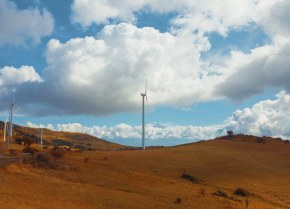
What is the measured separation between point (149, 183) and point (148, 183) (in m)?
0.10

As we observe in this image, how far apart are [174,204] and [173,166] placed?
21.0m

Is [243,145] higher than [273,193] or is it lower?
higher

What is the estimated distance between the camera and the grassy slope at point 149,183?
28.6m

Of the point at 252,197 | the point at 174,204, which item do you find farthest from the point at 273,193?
the point at 174,204

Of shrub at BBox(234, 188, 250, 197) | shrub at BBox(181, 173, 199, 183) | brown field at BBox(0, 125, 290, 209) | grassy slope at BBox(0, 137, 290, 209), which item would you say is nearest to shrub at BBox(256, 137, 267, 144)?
grassy slope at BBox(0, 137, 290, 209)

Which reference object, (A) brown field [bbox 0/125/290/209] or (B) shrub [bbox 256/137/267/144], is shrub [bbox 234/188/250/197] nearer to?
(A) brown field [bbox 0/125/290/209]

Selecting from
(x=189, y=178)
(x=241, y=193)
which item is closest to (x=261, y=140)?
(x=189, y=178)

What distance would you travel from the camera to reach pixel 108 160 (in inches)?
2083

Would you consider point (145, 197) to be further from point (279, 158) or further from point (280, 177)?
point (279, 158)

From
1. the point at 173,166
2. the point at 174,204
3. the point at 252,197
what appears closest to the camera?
the point at 174,204

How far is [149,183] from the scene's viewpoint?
3822 centimetres

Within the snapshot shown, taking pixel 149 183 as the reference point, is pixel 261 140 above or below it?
above

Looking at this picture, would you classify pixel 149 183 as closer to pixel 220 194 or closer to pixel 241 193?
pixel 220 194

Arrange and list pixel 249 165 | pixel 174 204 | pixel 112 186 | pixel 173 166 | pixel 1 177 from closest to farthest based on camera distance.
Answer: pixel 174 204 < pixel 1 177 < pixel 112 186 < pixel 173 166 < pixel 249 165
